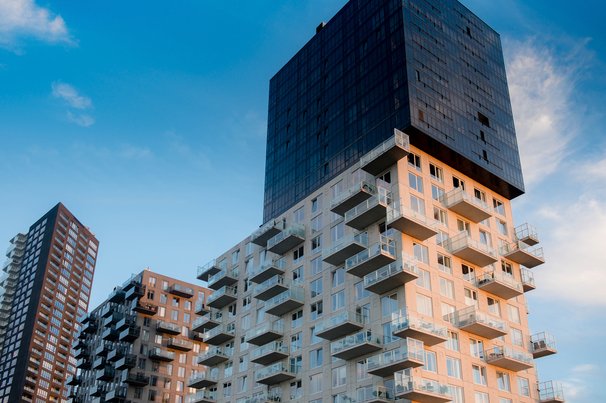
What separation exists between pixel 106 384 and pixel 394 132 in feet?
265

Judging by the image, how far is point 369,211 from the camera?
6075 centimetres

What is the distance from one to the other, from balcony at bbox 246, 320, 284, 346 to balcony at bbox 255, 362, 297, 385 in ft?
11.3

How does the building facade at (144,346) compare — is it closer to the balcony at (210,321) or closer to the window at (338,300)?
the balcony at (210,321)

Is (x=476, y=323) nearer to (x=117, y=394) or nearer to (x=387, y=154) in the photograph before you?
(x=387, y=154)

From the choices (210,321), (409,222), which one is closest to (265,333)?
(210,321)

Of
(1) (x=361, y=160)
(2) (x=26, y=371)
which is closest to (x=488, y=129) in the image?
(1) (x=361, y=160)

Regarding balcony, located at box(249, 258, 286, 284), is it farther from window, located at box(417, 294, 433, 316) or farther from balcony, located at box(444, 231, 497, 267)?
window, located at box(417, 294, 433, 316)

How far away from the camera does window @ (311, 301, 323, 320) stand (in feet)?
214

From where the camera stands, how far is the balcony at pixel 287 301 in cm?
6738

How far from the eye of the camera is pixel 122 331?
119250mm

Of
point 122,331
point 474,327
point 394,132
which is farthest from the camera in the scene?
point 122,331

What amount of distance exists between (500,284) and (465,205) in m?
8.15

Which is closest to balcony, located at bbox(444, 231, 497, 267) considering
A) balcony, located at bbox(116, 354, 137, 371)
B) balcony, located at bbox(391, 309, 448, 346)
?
balcony, located at bbox(391, 309, 448, 346)

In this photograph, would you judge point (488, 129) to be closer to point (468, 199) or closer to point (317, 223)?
point (468, 199)
